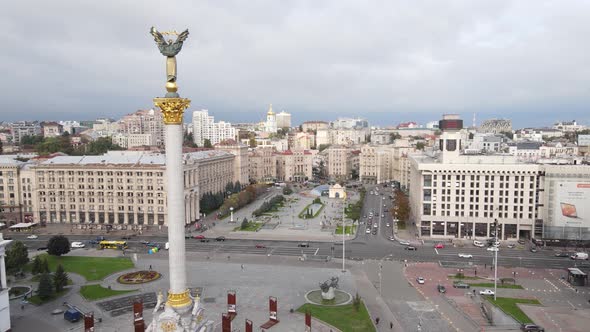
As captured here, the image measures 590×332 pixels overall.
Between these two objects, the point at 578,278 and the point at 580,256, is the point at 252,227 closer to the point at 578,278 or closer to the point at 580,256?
the point at 578,278

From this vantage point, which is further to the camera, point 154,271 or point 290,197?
point 290,197

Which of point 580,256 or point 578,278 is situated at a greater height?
point 578,278

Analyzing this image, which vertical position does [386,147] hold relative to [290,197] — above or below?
above

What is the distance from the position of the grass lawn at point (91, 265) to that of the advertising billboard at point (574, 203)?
229 ft

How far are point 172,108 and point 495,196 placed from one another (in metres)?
64.8

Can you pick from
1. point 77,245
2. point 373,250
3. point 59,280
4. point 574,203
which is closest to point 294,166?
point 373,250

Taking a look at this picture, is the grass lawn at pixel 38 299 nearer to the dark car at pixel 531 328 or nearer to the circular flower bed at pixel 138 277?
the circular flower bed at pixel 138 277

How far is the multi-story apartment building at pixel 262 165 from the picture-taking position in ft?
531

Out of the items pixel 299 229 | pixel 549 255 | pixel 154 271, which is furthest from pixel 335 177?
pixel 154 271

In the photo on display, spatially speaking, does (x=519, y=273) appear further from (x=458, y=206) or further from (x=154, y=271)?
(x=154, y=271)

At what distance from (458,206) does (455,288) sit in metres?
28.5

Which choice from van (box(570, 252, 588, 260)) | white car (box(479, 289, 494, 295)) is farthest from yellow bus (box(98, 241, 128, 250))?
van (box(570, 252, 588, 260))

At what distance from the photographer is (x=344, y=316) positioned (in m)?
46.6

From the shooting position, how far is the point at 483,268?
64.1 meters
